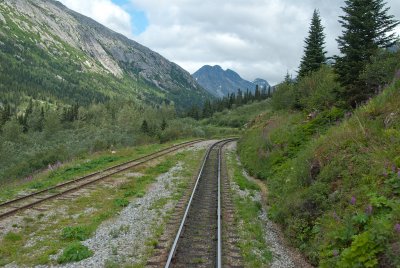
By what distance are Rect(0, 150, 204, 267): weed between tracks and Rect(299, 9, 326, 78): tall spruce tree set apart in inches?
1053

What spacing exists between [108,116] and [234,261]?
12026 centimetres

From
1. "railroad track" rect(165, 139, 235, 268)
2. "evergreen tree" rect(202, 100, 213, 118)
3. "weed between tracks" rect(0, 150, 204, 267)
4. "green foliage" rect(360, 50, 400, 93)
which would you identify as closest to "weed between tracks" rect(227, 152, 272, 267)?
"railroad track" rect(165, 139, 235, 268)

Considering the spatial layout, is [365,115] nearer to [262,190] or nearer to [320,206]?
[320,206]

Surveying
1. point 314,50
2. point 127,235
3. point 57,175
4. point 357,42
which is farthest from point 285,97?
point 127,235

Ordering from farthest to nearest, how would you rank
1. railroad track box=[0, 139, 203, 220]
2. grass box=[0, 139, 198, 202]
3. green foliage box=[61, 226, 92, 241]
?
grass box=[0, 139, 198, 202], railroad track box=[0, 139, 203, 220], green foliage box=[61, 226, 92, 241]

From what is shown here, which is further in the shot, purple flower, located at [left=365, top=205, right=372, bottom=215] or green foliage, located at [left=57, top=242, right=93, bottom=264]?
green foliage, located at [left=57, top=242, right=93, bottom=264]

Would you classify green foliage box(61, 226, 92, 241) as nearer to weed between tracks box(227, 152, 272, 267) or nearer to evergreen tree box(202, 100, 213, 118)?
weed between tracks box(227, 152, 272, 267)

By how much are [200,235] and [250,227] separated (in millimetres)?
1879

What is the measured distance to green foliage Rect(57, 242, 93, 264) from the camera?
8276 millimetres

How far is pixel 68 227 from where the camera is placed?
10.4 meters

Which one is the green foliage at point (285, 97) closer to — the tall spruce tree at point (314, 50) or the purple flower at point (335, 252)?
the tall spruce tree at point (314, 50)

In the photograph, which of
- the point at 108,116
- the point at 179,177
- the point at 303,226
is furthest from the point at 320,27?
the point at 108,116

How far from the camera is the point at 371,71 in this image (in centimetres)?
1596

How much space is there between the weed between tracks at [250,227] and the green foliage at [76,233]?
463 cm
